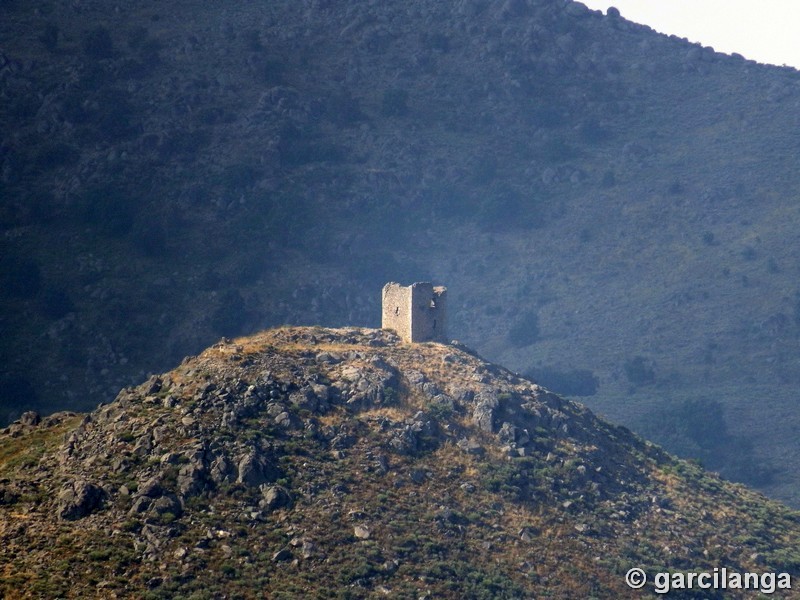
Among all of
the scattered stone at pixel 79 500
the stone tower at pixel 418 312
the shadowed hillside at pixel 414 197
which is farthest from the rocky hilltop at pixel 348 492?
the shadowed hillside at pixel 414 197

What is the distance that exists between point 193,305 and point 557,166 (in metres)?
56.4

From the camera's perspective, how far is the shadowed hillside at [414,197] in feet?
459

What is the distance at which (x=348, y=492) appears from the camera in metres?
70.7

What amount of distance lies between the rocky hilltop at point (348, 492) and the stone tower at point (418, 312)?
149 cm

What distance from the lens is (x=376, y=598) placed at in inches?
2557

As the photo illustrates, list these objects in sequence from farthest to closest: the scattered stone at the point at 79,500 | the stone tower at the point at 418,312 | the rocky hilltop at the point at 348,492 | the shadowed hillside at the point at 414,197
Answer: the shadowed hillside at the point at 414,197, the stone tower at the point at 418,312, the scattered stone at the point at 79,500, the rocky hilltop at the point at 348,492

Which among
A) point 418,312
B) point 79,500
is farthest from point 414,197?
point 79,500

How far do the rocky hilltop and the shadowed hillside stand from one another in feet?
166

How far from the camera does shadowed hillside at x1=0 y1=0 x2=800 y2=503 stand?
140m

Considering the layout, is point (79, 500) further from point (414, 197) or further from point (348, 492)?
point (414, 197)

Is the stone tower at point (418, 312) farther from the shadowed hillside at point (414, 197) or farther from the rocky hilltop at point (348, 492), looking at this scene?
the shadowed hillside at point (414, 197)

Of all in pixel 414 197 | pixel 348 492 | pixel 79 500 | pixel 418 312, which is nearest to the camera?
pixel 79 500

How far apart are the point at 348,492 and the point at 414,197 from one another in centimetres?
10105

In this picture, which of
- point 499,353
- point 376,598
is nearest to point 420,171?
point 499,353
